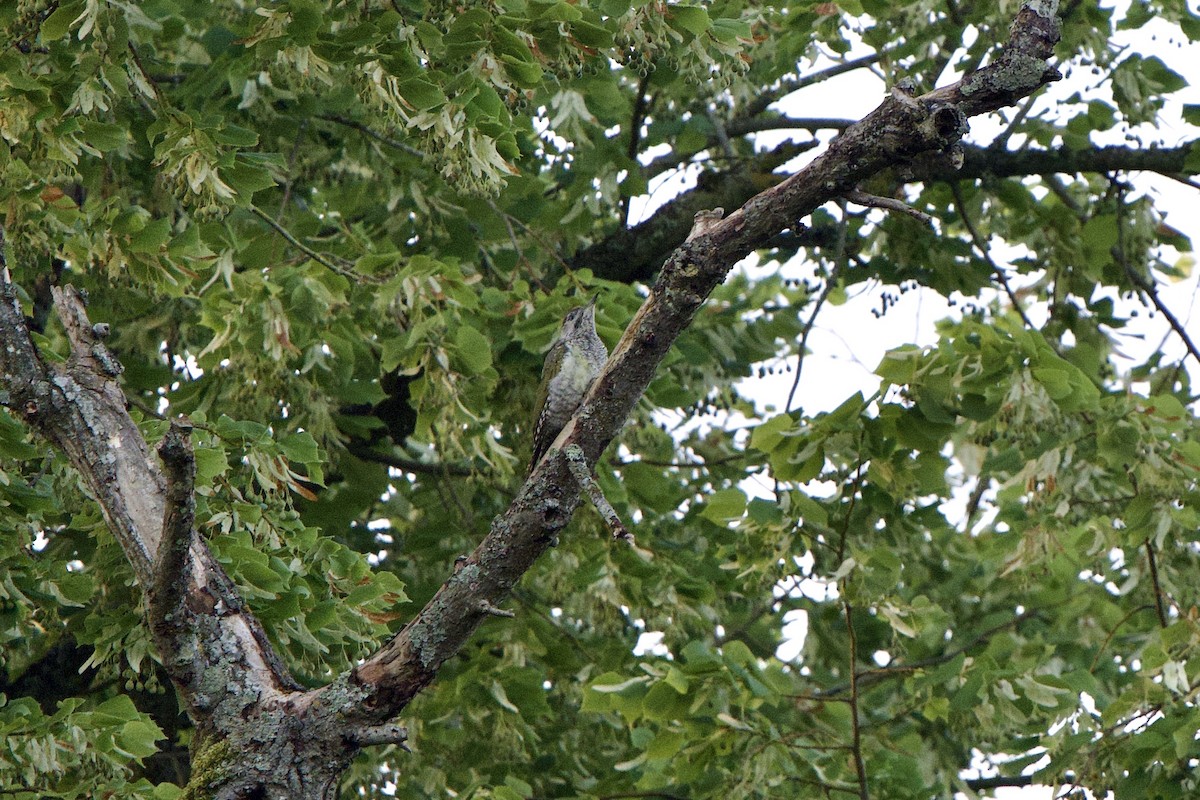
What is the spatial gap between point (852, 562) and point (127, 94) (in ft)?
8.83

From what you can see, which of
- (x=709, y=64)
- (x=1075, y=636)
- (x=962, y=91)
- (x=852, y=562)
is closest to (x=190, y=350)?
(x=709, y=64)

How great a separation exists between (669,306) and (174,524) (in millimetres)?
1035

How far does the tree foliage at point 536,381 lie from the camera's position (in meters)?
3.69

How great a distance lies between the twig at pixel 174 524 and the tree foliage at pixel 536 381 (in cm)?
35

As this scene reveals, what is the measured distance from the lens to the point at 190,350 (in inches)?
200

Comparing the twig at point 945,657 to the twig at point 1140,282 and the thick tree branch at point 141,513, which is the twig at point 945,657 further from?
the thick tree branch at point 141,513

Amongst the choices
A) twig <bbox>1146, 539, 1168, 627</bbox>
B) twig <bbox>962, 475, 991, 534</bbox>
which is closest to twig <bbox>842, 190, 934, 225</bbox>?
twig <bbox>1146, 539, 1168, 627</bbox>

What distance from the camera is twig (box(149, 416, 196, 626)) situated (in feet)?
7.77

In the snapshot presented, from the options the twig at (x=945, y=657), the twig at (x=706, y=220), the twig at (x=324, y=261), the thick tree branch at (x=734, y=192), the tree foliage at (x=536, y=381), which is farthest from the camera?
the twig at (x=945, y=657)

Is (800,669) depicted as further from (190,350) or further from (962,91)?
(962,91)

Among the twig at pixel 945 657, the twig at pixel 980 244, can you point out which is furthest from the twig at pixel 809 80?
the twig at pixel 945 657

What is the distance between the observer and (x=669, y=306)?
2.54 meters

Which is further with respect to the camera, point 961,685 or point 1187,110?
point 1187,110

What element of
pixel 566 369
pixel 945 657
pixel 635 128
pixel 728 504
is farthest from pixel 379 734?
pixel 945 657
